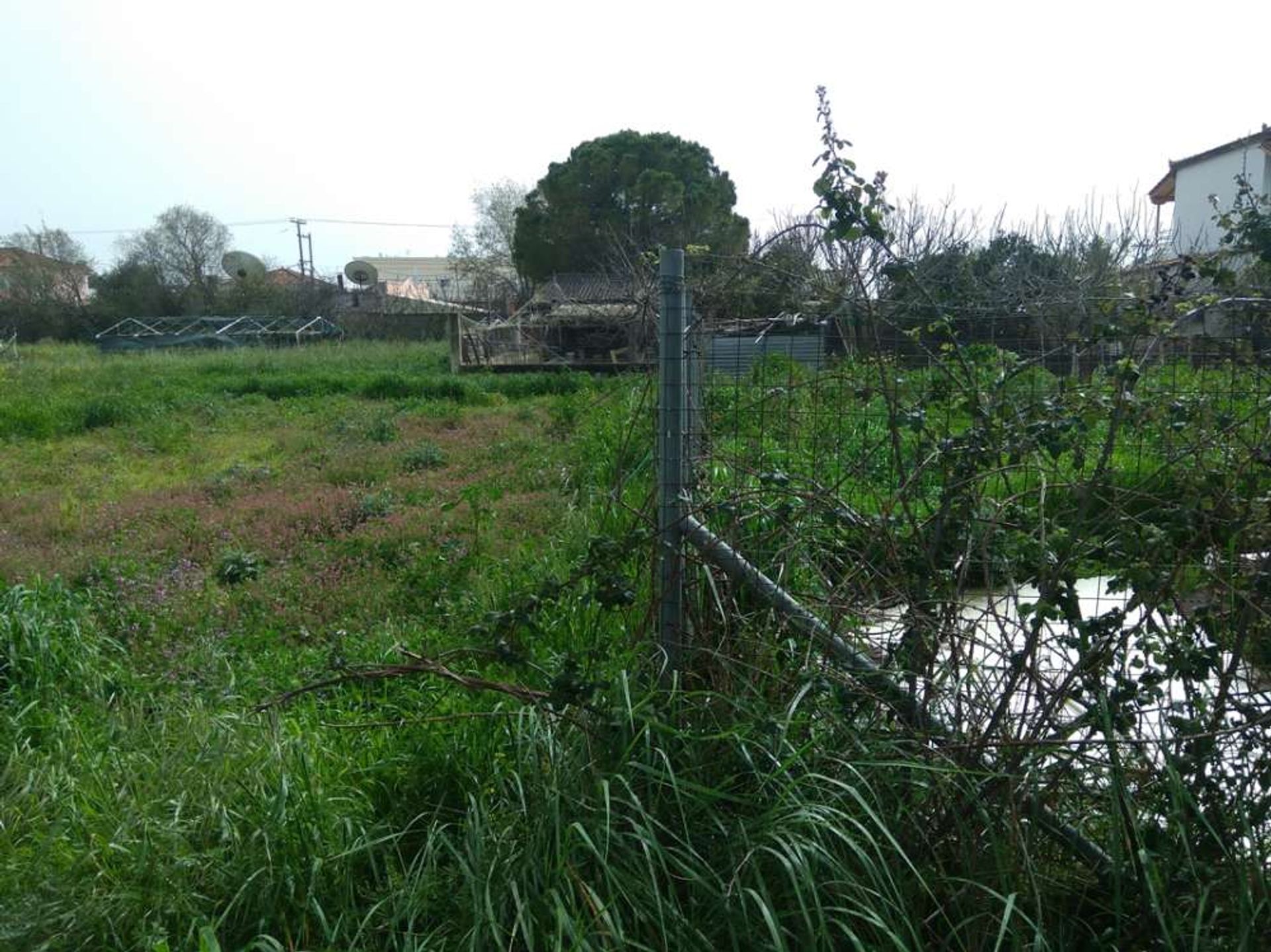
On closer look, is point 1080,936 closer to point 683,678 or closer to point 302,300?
point 683,678

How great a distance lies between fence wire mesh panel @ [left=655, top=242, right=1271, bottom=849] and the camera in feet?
6.56

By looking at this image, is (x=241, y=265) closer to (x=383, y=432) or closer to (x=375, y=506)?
(x=383, y=432)

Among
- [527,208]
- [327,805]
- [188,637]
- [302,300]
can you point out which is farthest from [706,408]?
[302,300]

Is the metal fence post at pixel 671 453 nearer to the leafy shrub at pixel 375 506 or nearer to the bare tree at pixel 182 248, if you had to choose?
the leafy shrub at pixel 375 506

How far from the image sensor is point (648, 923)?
1973 mm

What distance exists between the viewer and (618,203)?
31062mm

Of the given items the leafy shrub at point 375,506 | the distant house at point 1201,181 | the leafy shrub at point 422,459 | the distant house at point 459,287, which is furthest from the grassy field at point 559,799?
the distant house at point 459,287

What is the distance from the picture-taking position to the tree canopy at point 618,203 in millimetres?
29703

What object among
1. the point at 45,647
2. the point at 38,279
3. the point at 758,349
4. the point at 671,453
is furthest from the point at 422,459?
the point at 38,279

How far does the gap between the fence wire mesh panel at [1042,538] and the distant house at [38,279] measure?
4183 centimetres

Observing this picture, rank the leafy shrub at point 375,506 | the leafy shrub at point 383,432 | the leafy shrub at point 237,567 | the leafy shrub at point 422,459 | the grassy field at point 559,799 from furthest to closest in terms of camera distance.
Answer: the leafy shrub at point 383,432, the leafy shrub at point 422,459, the leafy shrub at point 375,506, the leafy shrub at point 237,567, the grassy field at point 559,799

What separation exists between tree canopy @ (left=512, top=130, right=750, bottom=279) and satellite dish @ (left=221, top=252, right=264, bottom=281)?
12.1 metres

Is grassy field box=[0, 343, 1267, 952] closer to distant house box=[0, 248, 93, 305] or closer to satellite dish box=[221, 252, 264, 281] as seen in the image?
satellite dish box=[221, 252, 264, 281]

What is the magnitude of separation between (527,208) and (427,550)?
28212mm
